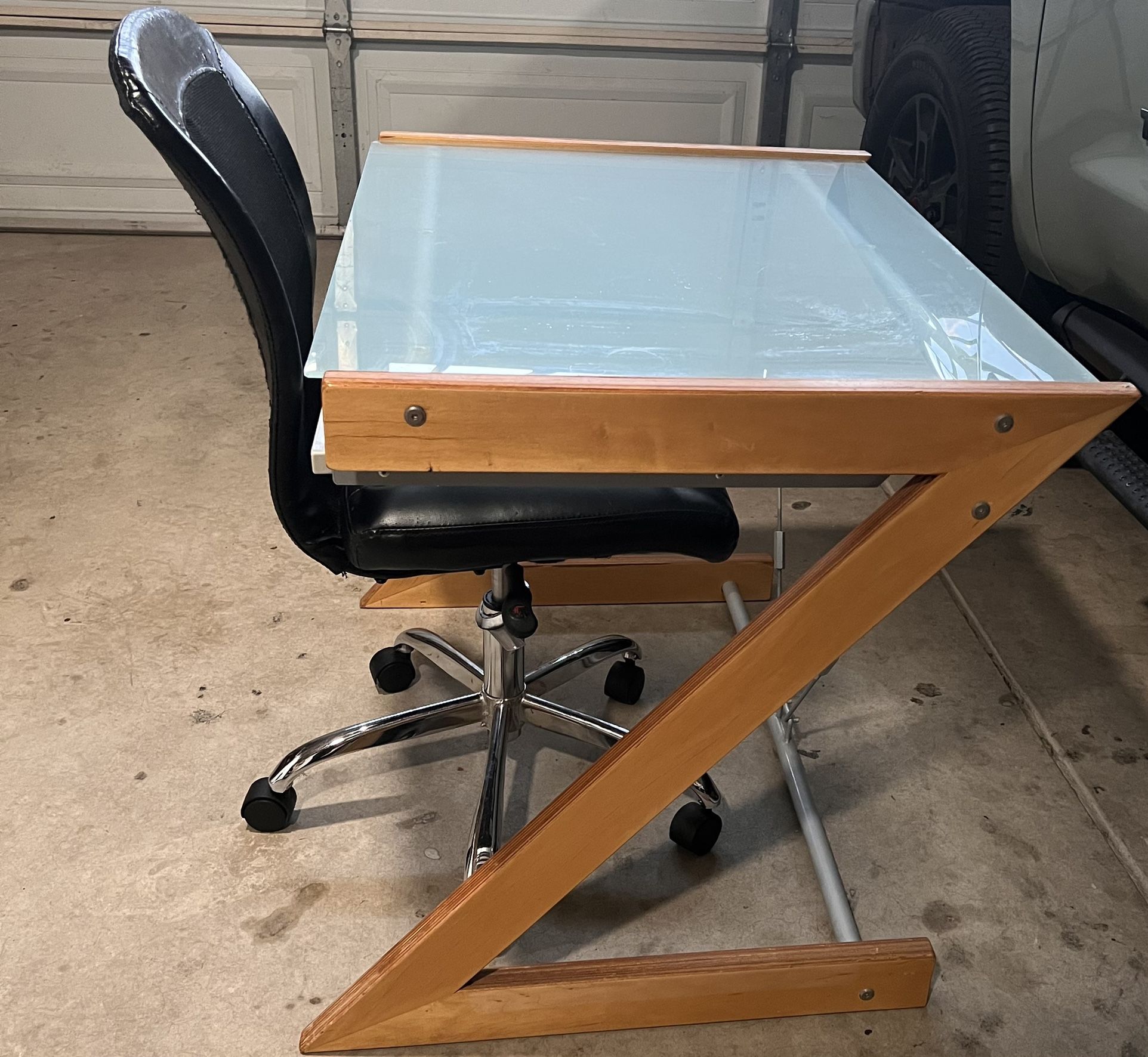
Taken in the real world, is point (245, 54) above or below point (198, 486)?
above

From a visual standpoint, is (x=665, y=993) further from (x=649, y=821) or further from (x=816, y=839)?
(x=816, y=839)

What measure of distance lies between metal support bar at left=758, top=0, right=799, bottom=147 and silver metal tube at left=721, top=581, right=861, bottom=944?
2.64 metres

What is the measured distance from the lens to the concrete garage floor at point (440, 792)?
129 cm

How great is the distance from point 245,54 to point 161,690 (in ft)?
8.90

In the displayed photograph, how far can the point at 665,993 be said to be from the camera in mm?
1254

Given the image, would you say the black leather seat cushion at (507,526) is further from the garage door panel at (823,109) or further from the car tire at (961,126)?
the garage door panel at (823,109)

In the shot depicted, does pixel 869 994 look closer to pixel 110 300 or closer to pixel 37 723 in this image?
pixel 37 723

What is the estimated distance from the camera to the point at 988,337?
3.68ft

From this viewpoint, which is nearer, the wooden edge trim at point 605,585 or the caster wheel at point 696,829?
the caster wheel at point 696,829

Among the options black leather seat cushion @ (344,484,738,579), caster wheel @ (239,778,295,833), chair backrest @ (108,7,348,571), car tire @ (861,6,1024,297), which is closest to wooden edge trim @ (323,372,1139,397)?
→ chair backrest @ (108,7,348,571)

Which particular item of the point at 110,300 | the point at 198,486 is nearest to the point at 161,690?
the point at 198,486

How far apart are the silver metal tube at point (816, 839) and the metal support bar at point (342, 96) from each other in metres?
2.64

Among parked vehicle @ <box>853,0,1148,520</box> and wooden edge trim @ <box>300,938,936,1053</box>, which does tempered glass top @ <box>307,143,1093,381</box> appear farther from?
wooden edge trim @ <box>300,938,936,1053</box>

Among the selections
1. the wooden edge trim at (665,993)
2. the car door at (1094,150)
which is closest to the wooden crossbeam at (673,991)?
the wooden edge trim at (665,993)
